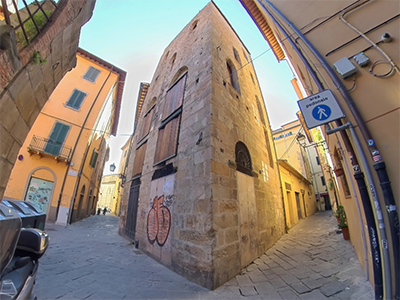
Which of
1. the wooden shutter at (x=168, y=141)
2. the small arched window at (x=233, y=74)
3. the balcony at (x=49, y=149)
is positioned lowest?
the wooden shutter at (x=168, y=141)

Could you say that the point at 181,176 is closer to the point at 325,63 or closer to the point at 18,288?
the point at 18,288

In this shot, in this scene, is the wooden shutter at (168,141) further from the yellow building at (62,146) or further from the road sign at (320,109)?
the yellow building at (62,146)

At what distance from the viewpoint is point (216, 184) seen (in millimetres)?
3547

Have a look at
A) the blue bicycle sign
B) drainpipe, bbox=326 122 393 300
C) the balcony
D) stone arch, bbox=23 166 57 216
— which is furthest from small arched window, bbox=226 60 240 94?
stone arch, bbox=23 166 57 216

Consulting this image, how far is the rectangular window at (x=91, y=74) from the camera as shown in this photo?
42.0 feet

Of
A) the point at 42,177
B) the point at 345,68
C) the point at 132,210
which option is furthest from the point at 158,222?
the point at 42,177

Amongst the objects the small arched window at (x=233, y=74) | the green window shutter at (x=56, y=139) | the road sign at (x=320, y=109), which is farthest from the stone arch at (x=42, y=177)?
the road sign at (x=320, y=109)

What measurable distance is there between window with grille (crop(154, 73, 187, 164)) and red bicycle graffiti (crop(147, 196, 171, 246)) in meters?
1.38

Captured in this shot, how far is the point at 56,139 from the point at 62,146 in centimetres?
53

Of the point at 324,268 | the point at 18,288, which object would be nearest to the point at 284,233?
the point at 324,268

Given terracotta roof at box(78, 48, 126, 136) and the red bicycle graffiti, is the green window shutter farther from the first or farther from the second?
the red bicycle graffiti

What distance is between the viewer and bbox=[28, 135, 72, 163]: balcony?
9508 millimetres

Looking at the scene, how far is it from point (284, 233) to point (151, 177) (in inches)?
260

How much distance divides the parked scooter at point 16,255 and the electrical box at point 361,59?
4546mm
